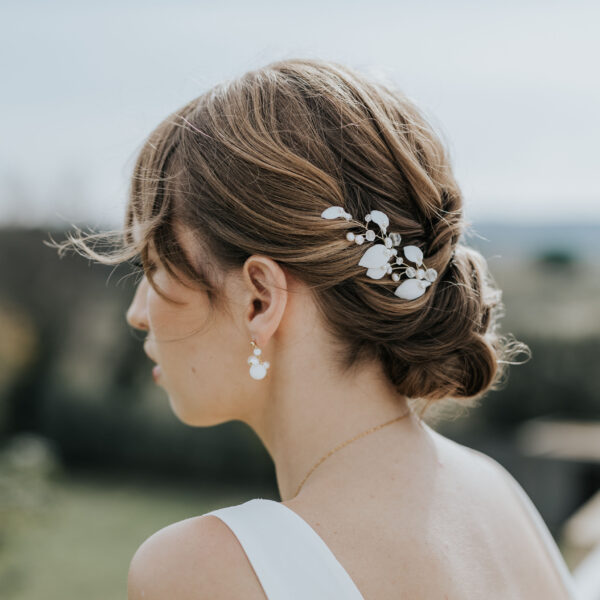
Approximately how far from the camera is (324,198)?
1.39 meters

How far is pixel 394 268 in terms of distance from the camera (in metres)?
1.46

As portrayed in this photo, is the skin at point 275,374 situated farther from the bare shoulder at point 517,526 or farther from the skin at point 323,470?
the bare shoulder at point 517,526

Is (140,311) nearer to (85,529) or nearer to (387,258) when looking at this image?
(387,258)

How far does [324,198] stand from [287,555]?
631mm

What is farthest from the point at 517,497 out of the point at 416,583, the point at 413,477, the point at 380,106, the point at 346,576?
the point at 380,106

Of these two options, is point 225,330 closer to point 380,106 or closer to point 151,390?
point 380,106

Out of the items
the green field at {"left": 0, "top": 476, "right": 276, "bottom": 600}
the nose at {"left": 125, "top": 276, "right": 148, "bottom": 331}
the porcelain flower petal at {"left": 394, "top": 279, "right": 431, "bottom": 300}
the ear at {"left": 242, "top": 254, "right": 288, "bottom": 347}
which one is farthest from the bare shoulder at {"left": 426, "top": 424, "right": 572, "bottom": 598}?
the green field at {"left": 0, "top": 476, "right": 276, "bottom": 600}

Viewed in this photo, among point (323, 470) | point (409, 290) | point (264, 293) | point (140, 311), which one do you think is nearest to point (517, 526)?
point (323, 470)

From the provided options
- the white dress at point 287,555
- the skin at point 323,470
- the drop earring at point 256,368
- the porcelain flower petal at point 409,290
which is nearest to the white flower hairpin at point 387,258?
the porcelain flower petal at point 409,290

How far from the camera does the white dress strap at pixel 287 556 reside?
1.19 metres

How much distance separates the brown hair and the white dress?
1.16 feet

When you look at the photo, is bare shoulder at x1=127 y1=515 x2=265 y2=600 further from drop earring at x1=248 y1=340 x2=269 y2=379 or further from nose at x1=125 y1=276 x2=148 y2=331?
nose at x1=125 y1=276 x2=148 y2=331

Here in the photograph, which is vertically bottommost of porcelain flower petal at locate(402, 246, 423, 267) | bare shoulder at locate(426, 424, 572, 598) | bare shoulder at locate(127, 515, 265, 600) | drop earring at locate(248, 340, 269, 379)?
bare shoulder at locate(426, 424, 572, 598)

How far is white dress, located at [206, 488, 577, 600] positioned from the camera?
1.19 meters
